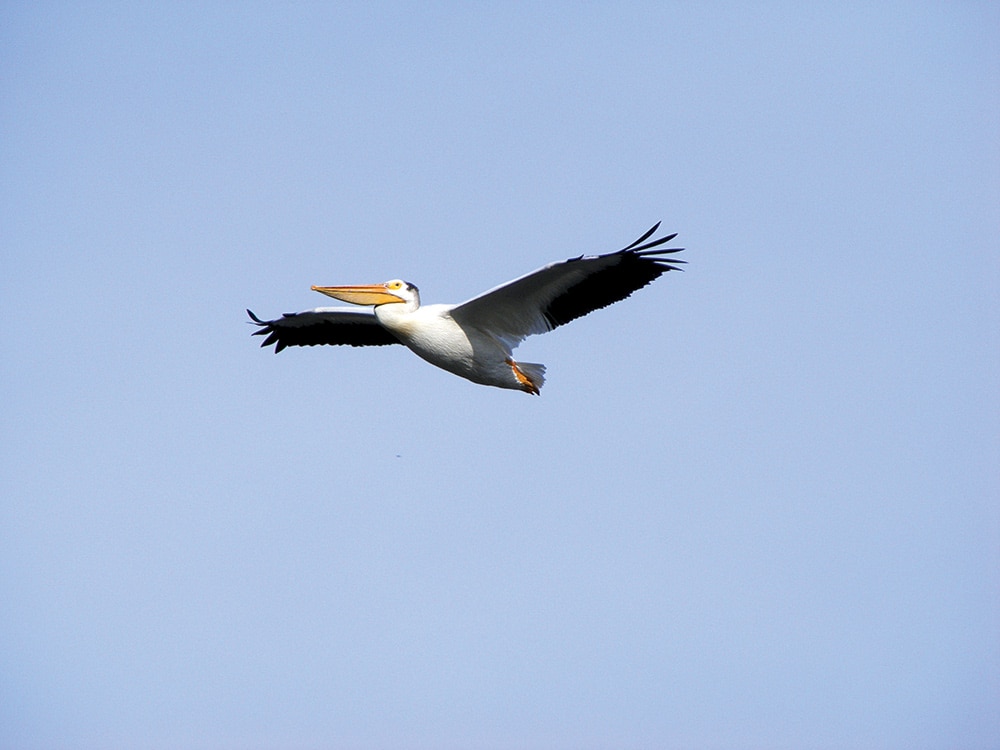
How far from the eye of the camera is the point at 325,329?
12.3m

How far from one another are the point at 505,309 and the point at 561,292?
1.65ft

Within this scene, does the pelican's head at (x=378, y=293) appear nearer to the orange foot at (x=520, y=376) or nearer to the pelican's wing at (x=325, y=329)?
the pelican's wing at (x=325, y=329)

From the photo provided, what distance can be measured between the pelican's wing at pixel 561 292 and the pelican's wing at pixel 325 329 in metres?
1.24

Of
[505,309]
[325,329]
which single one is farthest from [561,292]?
[325,329]

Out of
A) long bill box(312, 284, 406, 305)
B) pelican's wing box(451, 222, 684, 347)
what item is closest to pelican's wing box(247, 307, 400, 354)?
long bill box(312, 284, 406, 305)

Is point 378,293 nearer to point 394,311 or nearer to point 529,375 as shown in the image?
point 394,311

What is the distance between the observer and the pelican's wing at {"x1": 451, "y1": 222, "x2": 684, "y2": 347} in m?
10.4

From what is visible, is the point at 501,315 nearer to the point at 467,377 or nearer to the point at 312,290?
the point at 467,377

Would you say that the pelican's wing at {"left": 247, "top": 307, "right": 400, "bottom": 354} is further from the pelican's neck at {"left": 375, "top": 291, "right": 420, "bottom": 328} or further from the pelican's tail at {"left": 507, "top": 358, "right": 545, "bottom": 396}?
the pelican's tail at {"left": 507, "top": 358, "right": 545, "bottom": 396}

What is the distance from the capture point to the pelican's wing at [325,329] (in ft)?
38.9

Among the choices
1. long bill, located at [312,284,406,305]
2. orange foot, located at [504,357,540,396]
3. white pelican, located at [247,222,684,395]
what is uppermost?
long bill, located at [312,284,406,305]

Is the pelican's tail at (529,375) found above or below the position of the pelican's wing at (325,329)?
below

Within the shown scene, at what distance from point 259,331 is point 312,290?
3.83 ft

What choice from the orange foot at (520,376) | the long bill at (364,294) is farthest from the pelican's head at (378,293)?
the orange foot at (520,376)
